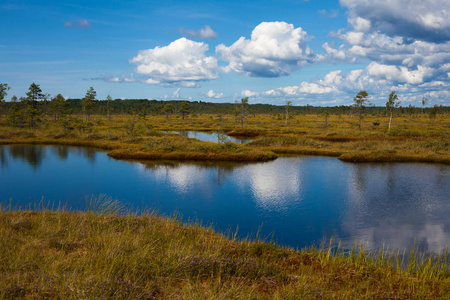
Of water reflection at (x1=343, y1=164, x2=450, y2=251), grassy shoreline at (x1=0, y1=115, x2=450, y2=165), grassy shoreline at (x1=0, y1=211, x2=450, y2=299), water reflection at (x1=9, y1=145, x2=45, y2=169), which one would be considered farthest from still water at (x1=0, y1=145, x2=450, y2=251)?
grassy shoreline at (x1=0, y1=211, x2=450, y2=299)

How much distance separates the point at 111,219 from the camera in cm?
1233

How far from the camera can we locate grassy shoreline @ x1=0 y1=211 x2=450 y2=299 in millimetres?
6211

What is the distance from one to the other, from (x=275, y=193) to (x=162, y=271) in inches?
726

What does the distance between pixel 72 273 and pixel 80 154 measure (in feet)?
137

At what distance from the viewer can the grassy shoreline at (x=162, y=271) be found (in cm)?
621

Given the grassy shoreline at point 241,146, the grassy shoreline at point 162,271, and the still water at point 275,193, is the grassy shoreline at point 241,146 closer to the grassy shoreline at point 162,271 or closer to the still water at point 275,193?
the still water at point 275,193

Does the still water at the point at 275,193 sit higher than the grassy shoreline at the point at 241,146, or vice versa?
the grassy shoreline at the point at 241,146

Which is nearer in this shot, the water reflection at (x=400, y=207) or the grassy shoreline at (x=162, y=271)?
the grassy shoreline at (x=162, y=271)

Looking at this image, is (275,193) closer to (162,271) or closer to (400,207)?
(400,207)

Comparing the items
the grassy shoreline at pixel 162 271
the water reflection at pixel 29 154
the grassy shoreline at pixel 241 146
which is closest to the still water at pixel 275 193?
the water reflection at pixel 29 154

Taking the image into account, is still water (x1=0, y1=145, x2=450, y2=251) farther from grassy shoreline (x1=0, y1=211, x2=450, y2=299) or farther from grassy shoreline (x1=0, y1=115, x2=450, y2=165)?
grassy shoreline (x1=0, y1=211, x2=450, y2=299)

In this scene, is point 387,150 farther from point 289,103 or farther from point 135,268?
point 289,103

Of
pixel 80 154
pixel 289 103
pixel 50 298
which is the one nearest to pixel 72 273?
pixel 50 298

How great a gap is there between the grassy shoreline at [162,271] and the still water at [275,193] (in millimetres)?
6507
